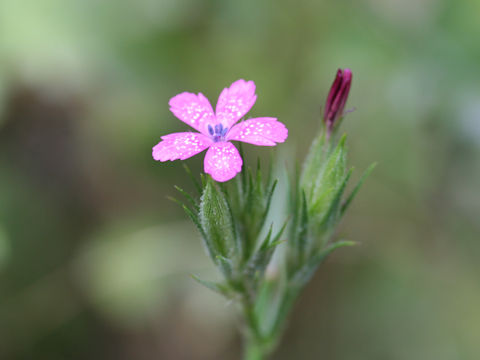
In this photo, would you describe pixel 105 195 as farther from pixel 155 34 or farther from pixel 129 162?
pixel 155 34

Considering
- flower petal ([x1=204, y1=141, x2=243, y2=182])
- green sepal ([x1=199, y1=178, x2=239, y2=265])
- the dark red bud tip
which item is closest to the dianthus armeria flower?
flower petal ([x1=204, y1=141, x2=243, y2=182])

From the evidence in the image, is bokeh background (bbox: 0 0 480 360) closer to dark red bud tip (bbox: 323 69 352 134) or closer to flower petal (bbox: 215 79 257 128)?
dark red bud tip (bbox: 323 69 352 134)


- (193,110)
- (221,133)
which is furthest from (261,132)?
(193,110)

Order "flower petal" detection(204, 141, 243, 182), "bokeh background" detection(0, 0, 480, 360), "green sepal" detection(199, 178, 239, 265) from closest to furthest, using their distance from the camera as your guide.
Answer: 1. "flower petal" detection(204, 141, 243, 182)
2. "green sepal" detection(199, 178, 239, 265)
3. "bokeh background" detection(0, 0, 480, 360)

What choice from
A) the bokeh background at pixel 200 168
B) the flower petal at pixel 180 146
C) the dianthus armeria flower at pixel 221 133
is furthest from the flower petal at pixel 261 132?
the bokeh background at pixel 200 168

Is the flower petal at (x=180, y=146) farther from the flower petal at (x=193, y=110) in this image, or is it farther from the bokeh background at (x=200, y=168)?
the bokeh background at (x=200, y=168)

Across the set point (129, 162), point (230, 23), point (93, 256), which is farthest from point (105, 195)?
point (230, 23)

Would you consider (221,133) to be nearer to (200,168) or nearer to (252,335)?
(252,335)
